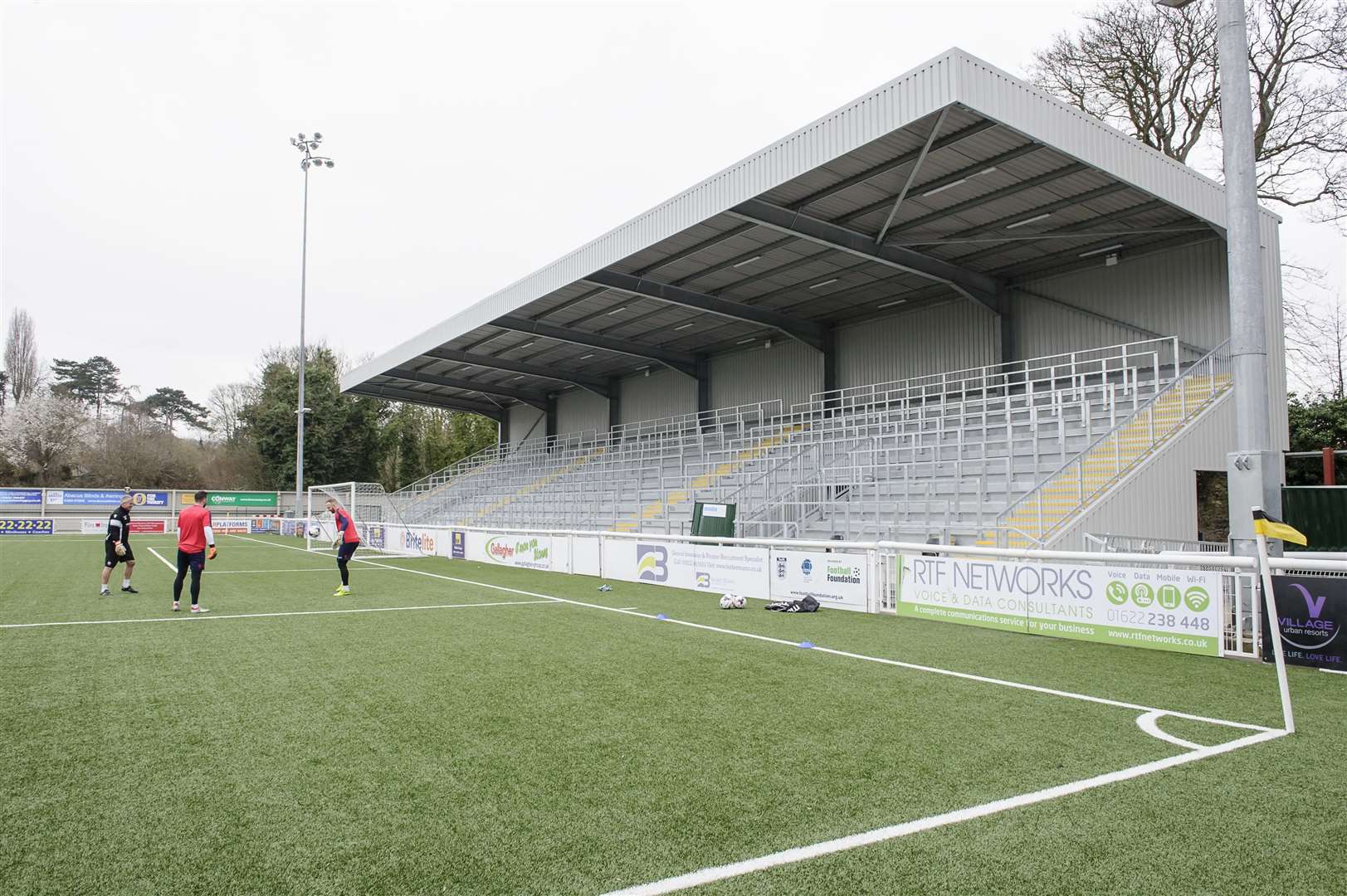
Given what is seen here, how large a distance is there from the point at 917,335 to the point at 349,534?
18990 millimetres

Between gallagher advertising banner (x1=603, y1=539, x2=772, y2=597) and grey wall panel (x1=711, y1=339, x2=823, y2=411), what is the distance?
1494 centimetres

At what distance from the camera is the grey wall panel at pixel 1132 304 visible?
20.5 meters

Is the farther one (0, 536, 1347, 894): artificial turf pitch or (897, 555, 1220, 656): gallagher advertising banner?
(897, 555, 1220, 656): gallagher advertising banner

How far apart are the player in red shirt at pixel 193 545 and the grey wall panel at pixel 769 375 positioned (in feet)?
73.3

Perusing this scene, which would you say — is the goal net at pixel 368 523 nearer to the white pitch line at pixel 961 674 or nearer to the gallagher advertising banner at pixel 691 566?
the gallagher advertising banner at pixel 691 566

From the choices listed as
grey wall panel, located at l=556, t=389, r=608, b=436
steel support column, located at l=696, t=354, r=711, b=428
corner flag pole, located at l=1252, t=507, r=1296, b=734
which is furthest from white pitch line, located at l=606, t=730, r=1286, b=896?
grey wall panel, located at l=556, t=389, r=608, b=436

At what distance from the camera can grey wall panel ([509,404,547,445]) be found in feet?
160

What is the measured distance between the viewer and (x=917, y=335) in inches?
1070

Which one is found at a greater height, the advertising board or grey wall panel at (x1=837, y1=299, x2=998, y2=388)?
grey wall panel at (x1=837, y1=299, x2=998, y2=388)

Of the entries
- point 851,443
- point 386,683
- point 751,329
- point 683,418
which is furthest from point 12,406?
point 386,683

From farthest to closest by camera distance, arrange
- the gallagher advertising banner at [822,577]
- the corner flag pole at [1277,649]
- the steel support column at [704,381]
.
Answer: the steel support column at [704,381] < the gallagher advertising banner at [822,577] < the corner flag pole at [1277,649]

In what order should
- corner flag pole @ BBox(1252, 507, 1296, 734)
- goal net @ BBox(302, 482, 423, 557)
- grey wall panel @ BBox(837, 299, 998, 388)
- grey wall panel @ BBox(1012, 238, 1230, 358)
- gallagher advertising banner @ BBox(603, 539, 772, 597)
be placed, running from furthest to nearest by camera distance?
goal net @ BBox(302, 482, 423, 557)
grey wall panel @ BBox(837, 299, 998, 388)
grey wall panel @ BBox(1012, 238, 1230, 358)
gallagher advertising banner @ BBox(603, 539, 772, 597)
corner flag pole @ BBox(1252, 507, 1296, 734)

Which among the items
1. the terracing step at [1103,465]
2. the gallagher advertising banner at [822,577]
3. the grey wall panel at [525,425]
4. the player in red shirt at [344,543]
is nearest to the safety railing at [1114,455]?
the terracing step at [1103,465]

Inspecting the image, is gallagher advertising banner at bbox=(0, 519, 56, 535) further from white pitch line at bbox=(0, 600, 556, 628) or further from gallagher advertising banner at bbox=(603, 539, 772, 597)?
white pitch line at bbox=(0, 600, 556, 628)
